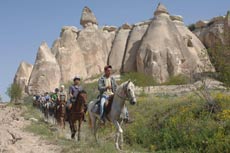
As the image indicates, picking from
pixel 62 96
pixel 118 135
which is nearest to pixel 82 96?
pixel 118 135

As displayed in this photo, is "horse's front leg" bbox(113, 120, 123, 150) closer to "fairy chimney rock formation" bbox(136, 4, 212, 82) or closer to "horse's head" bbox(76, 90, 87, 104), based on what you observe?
Answer: "horse's head" bbox(76, 90, 87, 104)

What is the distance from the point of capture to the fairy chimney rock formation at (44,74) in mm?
35562

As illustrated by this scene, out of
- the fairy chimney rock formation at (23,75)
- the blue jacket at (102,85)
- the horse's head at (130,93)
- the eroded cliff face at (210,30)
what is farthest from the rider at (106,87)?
the fairy chimney rock formation at (23,75)

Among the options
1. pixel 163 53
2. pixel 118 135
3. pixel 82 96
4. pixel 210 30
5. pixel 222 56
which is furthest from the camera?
pixel 210 30

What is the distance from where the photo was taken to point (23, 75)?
42.4 m

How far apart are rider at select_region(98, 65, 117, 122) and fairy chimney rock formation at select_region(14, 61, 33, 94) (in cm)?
3269

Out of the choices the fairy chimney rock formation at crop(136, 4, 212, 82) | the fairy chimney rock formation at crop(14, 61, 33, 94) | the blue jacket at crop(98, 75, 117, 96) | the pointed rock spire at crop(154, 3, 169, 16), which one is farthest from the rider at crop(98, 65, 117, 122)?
the fairy chimney rock formation at crop(14, 61, 33, 94)

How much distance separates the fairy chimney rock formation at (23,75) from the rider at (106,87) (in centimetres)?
3269

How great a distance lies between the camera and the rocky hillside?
34.6 meters

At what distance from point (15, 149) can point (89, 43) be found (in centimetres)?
3238

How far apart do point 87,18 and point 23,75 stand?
9.17 metres

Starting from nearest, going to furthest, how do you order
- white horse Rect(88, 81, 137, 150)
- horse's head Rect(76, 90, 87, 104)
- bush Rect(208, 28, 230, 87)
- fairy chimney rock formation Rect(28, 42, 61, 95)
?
1. white horse Rect(88, 81, 137, 150)
2. horse's head Rect(76, 90, 87, 104)
3. bush Rect(208, 28, 230, 87)
4. fairy chimney rock formation Rect(28, 42, 61, 95)

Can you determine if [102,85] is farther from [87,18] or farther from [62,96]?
[87,18]

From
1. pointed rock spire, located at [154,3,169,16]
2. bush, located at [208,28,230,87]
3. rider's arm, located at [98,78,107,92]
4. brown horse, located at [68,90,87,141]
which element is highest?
pointed rock spire, located at [154,3,169,16]
